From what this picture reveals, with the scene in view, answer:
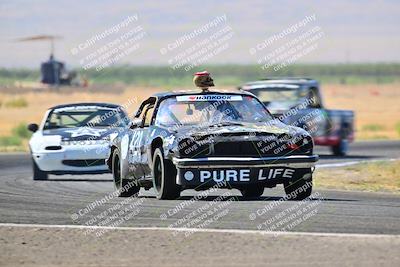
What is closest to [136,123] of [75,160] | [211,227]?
[211,227]

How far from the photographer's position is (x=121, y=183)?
55.2ft

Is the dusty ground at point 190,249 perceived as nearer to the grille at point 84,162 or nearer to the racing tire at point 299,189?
the racing tire at point 299,189

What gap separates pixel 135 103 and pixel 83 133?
142 ft

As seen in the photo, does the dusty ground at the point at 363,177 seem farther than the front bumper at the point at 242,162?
Yes

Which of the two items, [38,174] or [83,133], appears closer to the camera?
[83,133]

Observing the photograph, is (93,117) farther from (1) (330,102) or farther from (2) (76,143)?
(1) (330,102)

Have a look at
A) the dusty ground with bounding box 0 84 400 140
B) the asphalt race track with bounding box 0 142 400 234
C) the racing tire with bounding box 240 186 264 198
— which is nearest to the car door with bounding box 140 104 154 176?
the asphalt race track with bounding box 0 142 400 234

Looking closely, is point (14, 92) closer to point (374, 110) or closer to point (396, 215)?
point (374, 110)

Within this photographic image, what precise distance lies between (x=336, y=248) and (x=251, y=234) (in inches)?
43.6

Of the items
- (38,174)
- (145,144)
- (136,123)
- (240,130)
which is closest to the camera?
(240,130)

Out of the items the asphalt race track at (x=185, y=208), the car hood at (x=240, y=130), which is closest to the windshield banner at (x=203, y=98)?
the car hood at (x=240, y=130)

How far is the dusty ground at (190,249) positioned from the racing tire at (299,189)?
3.75 metres

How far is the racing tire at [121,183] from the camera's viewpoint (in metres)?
16.7

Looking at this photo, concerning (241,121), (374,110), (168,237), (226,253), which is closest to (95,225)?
(168,237)
